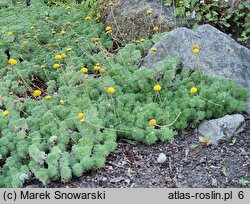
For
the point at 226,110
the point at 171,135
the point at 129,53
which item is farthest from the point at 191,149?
the point at 129,53

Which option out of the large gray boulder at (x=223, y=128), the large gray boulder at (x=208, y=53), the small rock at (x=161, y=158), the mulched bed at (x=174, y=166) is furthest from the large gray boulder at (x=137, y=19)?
the small rock at (x=161, y=158)

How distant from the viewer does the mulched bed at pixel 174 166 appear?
390 cm

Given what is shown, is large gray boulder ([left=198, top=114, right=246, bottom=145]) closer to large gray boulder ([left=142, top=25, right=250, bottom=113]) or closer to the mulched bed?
the mulched bed

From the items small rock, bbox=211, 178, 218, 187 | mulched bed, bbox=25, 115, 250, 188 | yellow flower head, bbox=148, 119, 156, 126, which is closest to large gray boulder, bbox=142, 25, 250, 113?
mulched bed, bbox=25, 115, 250, 188

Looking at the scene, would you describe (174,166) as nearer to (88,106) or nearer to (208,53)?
(88,106)

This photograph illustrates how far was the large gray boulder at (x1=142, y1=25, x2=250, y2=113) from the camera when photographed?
16.8 feet

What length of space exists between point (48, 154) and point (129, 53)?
2.17 metres

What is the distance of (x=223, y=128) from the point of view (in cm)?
434

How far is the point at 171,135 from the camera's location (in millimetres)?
4344

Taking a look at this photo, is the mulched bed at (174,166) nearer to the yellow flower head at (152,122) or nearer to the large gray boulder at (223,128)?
the large gray boulder at (223,128)

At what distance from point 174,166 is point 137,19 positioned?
326 centimetres

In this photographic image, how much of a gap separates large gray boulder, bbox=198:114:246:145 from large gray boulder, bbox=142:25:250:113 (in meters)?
0.77
